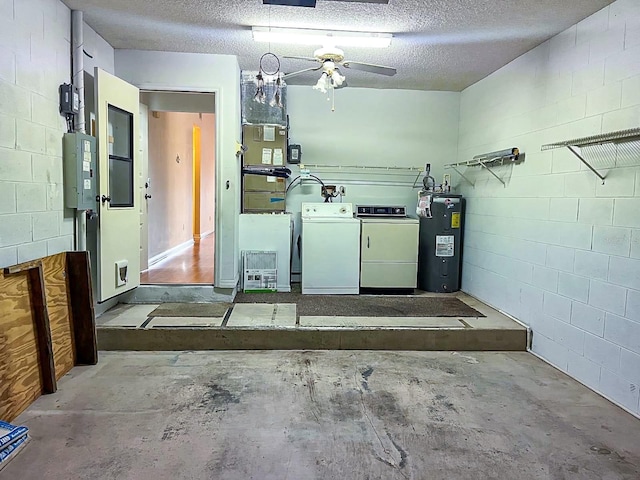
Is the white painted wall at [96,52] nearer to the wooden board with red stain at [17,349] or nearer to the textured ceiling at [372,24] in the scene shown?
the textured ceiling at [372,24]

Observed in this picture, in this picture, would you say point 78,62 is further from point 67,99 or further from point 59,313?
point 59,313

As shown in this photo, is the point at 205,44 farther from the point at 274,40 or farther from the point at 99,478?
the point at 99,478

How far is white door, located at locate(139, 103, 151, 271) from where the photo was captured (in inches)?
214

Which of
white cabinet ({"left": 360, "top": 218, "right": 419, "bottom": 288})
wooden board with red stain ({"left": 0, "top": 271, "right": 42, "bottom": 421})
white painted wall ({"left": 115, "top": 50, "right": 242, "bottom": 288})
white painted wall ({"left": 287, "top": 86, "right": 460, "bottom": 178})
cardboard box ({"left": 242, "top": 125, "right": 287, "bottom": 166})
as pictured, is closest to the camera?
wooden board with red stain ({"left": 0, "top": 271, "right": 42, "bottom": 421})

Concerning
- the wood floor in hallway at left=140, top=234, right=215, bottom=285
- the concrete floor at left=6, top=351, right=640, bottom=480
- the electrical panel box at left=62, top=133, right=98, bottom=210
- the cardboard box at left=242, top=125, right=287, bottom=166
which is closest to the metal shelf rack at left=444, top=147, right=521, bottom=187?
the concrete floor at left=6, top=351, right=640, bottom=480

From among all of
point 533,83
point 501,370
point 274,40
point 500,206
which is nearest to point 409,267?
point 500,206

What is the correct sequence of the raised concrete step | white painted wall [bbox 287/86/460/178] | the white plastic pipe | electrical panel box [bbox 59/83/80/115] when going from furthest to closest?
white painted wall [bbox 287/86/460/178] → the raised concrete step → the white plastic pipe → electrical panel box [bbox 59/83/80/115]

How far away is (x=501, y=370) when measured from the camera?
11.2 feet

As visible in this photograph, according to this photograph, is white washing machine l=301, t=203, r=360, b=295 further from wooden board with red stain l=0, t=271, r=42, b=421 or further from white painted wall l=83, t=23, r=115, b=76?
wooden board with red stain l=0, t=271, r=42, b=421

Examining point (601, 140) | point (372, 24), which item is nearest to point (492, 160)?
point (601, 140)

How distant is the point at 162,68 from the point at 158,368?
2800 mm

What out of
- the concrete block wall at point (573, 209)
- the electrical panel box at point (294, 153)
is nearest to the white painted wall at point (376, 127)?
the electrical panel box at point (294, 153)

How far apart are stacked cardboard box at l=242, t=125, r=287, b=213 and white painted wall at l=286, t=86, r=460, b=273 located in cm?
41

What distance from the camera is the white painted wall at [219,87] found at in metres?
4.32
